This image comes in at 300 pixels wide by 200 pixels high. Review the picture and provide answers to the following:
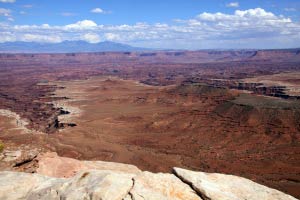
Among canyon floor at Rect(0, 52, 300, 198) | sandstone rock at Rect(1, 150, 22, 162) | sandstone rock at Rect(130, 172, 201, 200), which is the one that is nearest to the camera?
sandstone rock at Rect(130, 172, 201, 200)

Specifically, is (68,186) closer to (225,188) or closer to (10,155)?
(225,188)

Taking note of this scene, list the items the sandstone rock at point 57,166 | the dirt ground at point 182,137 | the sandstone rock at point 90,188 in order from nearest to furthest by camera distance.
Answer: the sandstone rock at point 90,188, the sandstone rock at point 57,166, the dirt ground at point 182,137

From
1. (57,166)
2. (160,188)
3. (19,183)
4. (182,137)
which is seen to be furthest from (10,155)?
(182,137)

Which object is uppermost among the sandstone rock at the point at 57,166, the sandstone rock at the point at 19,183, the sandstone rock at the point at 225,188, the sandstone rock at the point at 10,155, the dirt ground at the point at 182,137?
the sandstone rock at the point at 225,188

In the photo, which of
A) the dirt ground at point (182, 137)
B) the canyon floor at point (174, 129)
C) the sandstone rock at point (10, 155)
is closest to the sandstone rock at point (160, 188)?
the canyon floor at point (174, 129)

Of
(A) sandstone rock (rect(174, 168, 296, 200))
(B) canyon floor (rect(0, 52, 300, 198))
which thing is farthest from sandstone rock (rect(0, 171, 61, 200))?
(B) canyon floor (rect(0, 52, 300, 198))

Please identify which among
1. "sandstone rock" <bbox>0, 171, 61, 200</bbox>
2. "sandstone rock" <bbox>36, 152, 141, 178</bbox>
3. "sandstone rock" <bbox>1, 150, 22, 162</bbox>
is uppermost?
"sandstone rock" <bbox>0, 171, 61, 200</bbox>

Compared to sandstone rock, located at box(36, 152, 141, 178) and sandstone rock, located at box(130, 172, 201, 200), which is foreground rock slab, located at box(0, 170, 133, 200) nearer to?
sandstone rock, located at box(130, 172, 201, 200)

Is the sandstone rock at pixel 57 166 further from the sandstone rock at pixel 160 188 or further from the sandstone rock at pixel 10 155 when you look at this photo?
the sandstone rock at pixel 160 188

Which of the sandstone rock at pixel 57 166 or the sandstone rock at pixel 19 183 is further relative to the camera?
the sandstone rock at pixel 57 166

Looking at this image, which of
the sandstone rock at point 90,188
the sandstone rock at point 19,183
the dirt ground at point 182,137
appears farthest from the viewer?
the dirt ground at point 182,137
